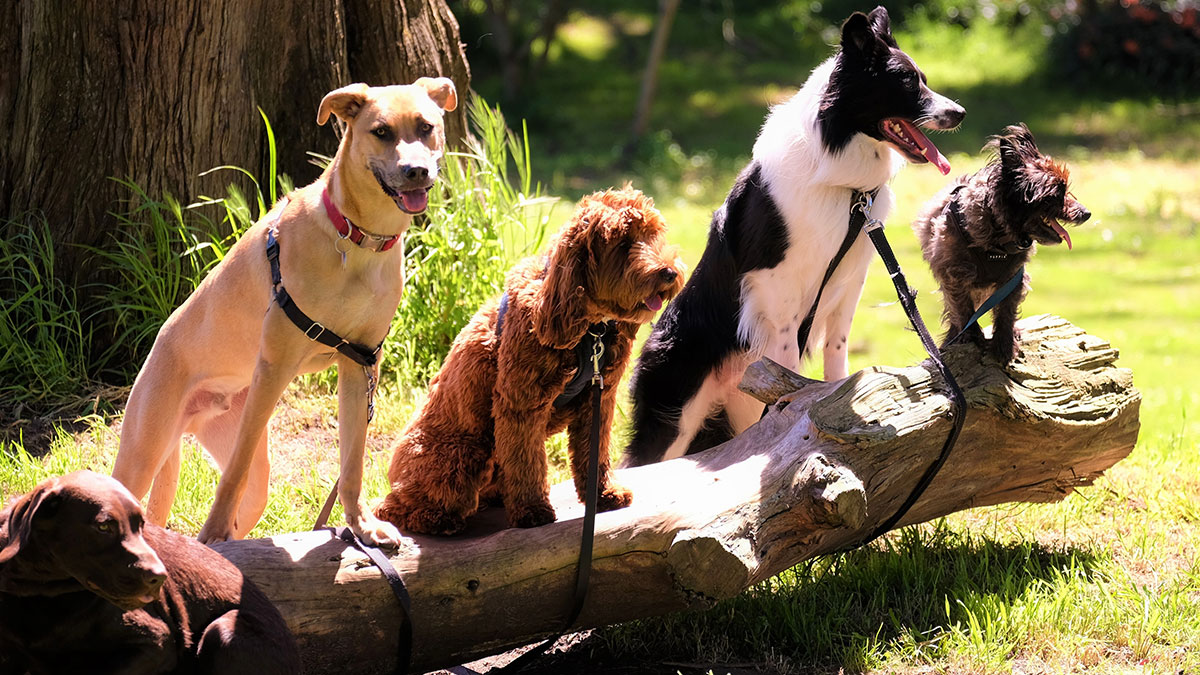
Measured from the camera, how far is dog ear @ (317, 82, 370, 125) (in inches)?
122

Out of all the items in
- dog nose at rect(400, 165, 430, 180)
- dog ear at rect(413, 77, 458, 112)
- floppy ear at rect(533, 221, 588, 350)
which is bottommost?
floppy ear at rect(533, 221, 588, 350)

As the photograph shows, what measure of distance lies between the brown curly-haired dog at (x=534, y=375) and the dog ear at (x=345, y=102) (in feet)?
2.25

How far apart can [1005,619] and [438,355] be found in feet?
10.1

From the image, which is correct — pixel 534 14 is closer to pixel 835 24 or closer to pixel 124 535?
pixel 835 24

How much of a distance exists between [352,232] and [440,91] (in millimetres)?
514

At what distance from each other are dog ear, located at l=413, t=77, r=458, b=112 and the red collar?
1.39ft

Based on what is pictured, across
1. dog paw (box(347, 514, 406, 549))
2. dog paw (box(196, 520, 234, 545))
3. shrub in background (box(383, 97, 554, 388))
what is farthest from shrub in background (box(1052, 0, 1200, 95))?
dog paw (box(196, 520, 234, 545))

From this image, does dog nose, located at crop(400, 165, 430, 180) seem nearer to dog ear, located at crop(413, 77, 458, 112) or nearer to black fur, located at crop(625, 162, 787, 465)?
dog ear, located at crop(413, 77, 458, 112)

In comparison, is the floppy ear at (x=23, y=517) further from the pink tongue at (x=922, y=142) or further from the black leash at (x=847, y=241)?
the pink tongue at (x=922, y=142)

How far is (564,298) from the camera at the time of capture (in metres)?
3.05

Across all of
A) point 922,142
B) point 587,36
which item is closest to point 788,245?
point 922,142

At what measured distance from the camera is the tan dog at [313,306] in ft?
10.2

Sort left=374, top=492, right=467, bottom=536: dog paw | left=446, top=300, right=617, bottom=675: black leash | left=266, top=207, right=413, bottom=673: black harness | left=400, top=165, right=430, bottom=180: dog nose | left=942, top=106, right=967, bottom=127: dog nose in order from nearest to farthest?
1. left=400, top=165, right=430, bottom=180: dog nose
2. left=266, top=207, right=413, bottom=673: black harness
3. left=446, top=300, right=617, bottom=675: black leash
4. left=374, top=492, right=467, bottom=536: dog paw
5. left=942, top=106, right=967, bottom=127: dog nose

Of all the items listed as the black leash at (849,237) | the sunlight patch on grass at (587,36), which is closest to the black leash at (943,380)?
the black leash at (849,237)
